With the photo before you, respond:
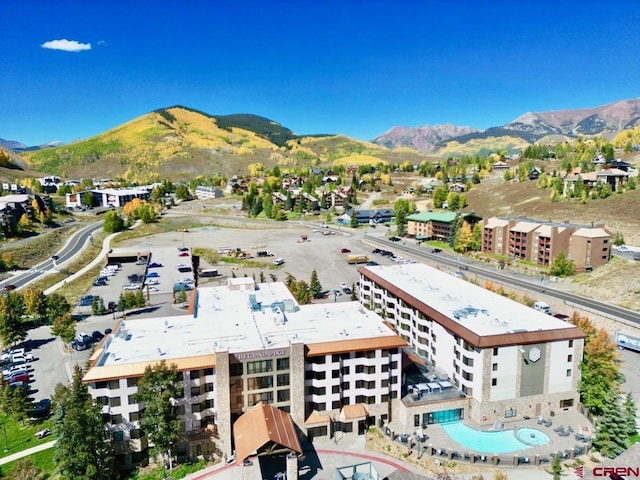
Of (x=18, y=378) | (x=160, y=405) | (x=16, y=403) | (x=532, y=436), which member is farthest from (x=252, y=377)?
(x=18, y=378)

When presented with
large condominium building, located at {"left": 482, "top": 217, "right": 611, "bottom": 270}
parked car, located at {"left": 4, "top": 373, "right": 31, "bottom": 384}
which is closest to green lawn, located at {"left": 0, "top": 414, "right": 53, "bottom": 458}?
parked car, located at {"left": 4, "top": 373, "right": 31, "bottom": 384}

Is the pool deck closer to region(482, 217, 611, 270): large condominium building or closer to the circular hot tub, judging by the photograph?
the circular hot tub

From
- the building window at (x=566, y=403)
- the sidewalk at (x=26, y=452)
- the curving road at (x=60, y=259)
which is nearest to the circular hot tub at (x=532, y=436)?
the building window at (x=566, y=403)

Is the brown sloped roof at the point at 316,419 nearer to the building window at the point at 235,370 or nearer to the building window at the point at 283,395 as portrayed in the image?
the building window at the point at 283,395

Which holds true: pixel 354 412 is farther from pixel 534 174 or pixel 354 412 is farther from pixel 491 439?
pixel 534 174

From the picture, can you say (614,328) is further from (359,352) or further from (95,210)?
(95,210)

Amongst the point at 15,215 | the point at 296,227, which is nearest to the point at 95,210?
the point at 15,215
